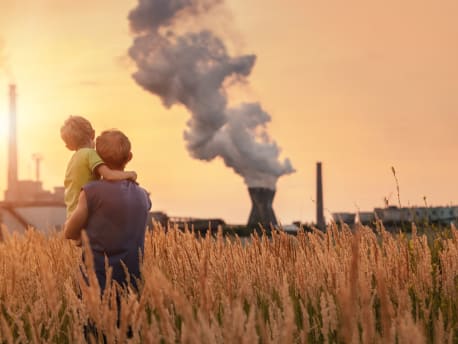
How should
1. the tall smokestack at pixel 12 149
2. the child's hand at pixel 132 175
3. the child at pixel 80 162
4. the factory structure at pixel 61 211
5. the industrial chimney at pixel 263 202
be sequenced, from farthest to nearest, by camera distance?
the tall smokestack at pixel 12 149
the industrial chimney at pixel 263 202
the factory structure at pixel 61 211
the child at pixel 80 162
the child's hand at pixel 132 175

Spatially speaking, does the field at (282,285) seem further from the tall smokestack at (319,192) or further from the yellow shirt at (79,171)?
the tall smokestack at (319,192)

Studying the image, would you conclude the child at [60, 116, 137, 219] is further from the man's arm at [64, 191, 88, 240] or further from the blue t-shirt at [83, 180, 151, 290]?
the man's arm at [64, 191, 88, 240]

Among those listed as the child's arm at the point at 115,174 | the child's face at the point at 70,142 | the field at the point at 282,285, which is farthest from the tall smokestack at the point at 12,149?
the child's arm at the point at 115,174

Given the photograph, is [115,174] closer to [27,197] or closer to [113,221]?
[113,221]

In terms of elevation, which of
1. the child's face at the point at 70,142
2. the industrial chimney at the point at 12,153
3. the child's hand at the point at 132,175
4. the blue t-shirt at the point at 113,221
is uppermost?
the industrial chimney at the point at 12,153

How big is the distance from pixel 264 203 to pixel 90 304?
1557 inches

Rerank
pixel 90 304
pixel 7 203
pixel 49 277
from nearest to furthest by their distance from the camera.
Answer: pixel 49 277 < pixel 90 304 < pixel 7 203

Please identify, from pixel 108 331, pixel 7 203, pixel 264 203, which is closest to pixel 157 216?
pixel 7 203

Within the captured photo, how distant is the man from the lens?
4.46 meters

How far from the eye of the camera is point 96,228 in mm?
4465

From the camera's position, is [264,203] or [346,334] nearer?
[346,334]

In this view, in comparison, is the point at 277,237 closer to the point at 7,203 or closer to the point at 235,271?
the point at 235,271

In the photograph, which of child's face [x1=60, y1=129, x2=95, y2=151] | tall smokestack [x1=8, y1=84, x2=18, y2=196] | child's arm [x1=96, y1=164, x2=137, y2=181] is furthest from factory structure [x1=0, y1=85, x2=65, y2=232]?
child's arm [x1=96, y1=164, x2=137, y2=181]

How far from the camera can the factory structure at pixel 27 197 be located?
25.2m
